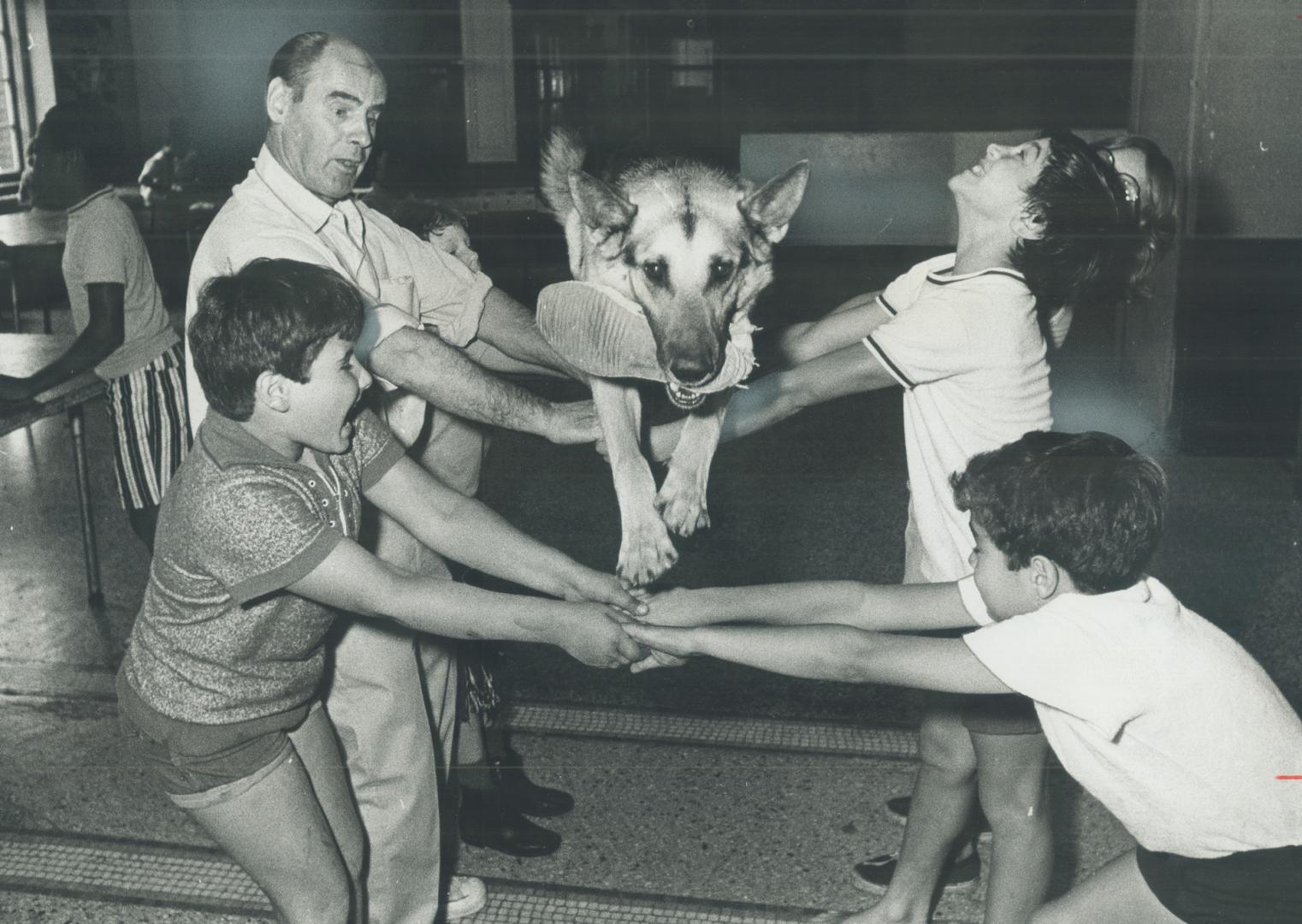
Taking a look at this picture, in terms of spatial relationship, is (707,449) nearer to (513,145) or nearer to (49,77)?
(513,145)

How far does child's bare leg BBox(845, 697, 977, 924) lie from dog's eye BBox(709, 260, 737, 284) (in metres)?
0.94

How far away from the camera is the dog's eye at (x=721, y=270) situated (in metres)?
1.56

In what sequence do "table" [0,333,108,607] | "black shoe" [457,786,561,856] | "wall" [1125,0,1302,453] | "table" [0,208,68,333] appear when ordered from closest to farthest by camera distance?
1. "black shoe" [457,786,561,856]
2. "table" [0,333,108,607]
3. "wall" [1125,0,1302,453]
4. "table" [0,208,68,333]

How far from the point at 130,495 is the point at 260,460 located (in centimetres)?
193

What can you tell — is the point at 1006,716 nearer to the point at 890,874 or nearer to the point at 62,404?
the point at 890,874

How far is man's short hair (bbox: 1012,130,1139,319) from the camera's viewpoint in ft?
5.32

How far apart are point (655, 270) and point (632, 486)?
0.99 ft

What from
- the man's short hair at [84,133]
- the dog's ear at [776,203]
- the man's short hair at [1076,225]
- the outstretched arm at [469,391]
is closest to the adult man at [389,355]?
the outstretched arm at [469,391]

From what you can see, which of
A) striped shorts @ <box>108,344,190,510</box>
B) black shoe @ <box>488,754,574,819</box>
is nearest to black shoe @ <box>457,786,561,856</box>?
black shoe @ <box>488,754,574,819</box>

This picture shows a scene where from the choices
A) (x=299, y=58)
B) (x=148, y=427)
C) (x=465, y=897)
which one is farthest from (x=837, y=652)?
(x=148, y=427)

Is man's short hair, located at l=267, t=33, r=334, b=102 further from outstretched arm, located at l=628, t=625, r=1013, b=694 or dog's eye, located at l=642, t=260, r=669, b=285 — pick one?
outstretched arm, located at l=628, t=625, r=1013, b=694

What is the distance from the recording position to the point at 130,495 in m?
3.30

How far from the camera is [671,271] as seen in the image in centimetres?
154

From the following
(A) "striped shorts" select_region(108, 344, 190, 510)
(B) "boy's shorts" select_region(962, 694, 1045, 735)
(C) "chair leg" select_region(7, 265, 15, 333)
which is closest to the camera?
(B) "boy's shorts" select_region(962, 694, 1045, 735)
